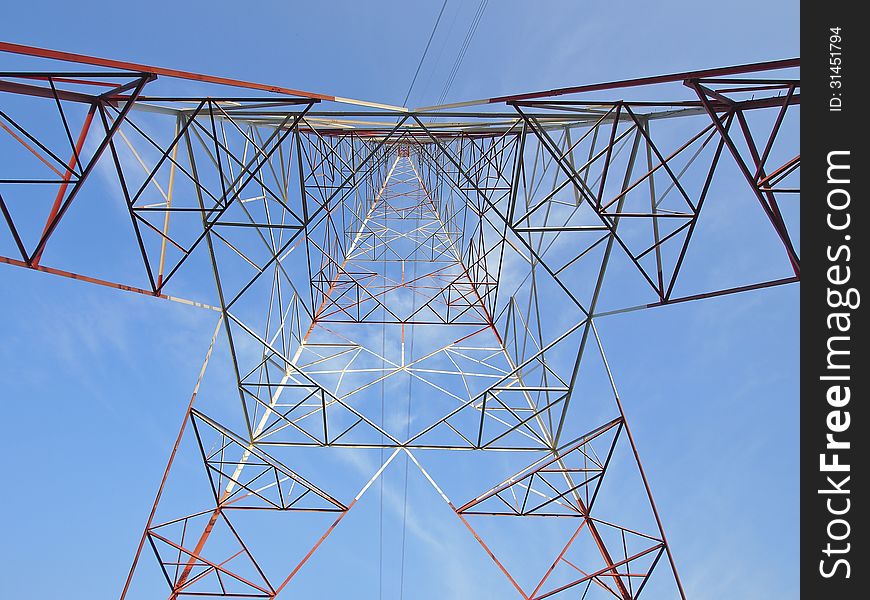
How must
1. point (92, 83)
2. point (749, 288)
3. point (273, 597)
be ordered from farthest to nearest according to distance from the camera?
point (273, 597)
point (749, 288)
point (92, 83)

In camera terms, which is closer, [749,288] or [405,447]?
[749,288]

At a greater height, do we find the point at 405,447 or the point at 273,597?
the point at 405,447

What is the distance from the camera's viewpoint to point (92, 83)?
6.71 meters
